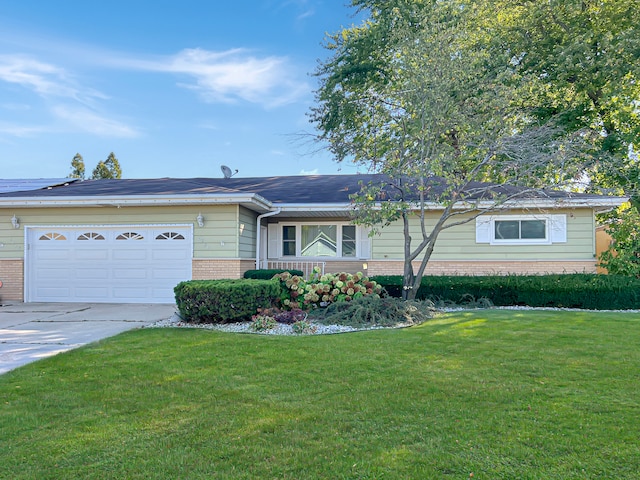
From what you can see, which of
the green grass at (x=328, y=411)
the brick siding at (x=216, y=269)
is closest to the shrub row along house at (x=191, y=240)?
the brick siding at (x=216, y=269)

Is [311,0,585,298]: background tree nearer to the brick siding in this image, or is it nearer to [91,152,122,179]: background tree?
the brick siding

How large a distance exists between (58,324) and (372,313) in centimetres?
603

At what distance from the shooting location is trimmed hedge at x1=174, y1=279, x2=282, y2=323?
26.2 ft

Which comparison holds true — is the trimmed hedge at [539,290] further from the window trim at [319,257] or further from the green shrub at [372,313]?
the window trim at [319,257]

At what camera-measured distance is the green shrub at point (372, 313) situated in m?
8.18

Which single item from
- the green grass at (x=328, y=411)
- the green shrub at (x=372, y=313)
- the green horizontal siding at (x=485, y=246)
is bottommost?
the green grass at (x=328, y=411)

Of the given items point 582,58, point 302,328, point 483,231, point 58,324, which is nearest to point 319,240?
point 483,231

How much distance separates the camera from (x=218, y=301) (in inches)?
313

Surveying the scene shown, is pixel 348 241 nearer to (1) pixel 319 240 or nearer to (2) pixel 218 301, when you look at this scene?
(1) pixel 319 240

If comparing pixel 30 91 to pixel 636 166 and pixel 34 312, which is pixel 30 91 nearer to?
pixel 34 312

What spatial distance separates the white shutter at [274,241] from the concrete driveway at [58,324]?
396 centimetres

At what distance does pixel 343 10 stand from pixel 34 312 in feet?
53.1

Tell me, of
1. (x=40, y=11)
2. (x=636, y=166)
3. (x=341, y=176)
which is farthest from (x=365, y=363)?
(x=636, y=166)

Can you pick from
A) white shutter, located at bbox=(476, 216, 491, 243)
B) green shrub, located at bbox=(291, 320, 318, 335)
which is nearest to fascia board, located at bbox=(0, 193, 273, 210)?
green shrub, located at bbox=(291, 320, 318, 335)
